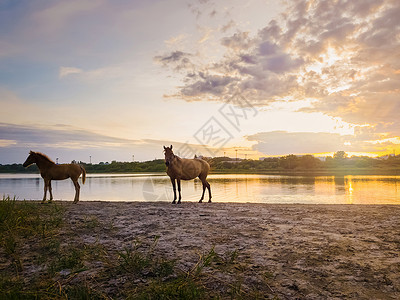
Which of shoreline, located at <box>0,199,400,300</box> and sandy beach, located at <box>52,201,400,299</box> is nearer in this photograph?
shoreline, located at <box>0,199,400,300</box>

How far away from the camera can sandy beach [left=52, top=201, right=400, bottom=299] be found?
3230 mm

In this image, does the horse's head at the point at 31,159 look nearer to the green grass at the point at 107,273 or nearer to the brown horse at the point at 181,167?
the brown horse at the point at 181,167

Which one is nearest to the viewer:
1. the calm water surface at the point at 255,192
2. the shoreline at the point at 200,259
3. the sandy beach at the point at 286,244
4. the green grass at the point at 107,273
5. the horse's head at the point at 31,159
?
the green grass at the point at 107,273

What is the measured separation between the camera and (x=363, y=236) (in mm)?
5332

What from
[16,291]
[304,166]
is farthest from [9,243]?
[304,166]

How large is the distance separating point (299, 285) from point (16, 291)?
10.8 ft

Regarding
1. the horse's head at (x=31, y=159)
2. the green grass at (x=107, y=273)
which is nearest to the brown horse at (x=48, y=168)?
the horse's head at (x=31, y=159)

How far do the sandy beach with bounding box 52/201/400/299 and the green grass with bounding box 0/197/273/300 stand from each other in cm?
12

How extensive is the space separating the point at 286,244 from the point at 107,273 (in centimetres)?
311

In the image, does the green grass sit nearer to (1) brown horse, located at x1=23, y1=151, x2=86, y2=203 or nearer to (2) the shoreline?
(2) the shoreline

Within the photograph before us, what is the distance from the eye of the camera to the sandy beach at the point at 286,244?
3230 mm

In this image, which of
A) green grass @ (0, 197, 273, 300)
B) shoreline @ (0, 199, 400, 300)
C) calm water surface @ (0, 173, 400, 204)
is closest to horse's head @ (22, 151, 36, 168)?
calm water surface @ (0, 173, 400, 204)

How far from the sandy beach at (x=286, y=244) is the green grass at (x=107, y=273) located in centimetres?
12

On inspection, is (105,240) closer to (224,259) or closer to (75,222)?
(75,222)
